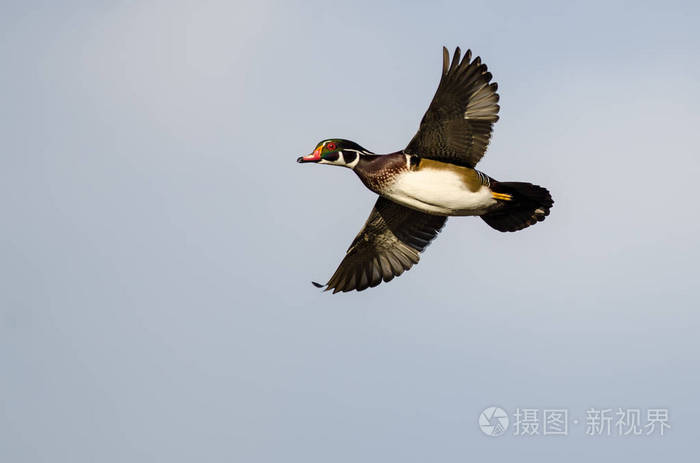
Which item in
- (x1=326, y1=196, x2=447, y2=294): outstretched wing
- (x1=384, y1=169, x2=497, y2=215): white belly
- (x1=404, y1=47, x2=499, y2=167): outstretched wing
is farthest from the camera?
(x1=326, y1=196, x2=447, y2=294): outstretched wing

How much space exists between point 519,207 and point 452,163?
1192 millimetres

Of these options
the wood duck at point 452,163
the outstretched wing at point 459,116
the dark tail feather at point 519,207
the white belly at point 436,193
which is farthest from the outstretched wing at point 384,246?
the outstretched wing at point 459,116

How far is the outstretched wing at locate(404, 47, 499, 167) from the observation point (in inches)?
639

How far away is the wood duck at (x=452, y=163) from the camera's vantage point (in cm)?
1628

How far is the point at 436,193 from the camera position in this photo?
658 inches

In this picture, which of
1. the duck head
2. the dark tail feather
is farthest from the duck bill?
the dark tail feather

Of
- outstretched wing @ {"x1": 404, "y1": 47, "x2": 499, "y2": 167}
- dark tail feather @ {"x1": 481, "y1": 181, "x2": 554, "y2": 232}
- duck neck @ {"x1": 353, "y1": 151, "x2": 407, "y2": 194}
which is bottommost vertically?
duck neck @ {"x1": 353, "y1": 151, "x2": 407, "y2": 194}

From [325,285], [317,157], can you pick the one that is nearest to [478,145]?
[317,157]

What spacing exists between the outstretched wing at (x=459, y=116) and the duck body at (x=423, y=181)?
156 millimetres

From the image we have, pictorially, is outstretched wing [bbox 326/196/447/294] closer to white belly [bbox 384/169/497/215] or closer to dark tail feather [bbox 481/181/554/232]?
dark tail feather [bbox 481/181/554/232]

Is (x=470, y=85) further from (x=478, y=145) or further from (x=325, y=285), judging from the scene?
(x=325, y=285)

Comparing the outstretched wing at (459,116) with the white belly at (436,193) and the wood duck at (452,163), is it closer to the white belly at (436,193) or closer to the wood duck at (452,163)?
the wood duck at (452,163)

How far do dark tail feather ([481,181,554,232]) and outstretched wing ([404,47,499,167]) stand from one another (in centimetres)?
66

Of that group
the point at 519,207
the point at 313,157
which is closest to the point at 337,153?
the point at 313,157
